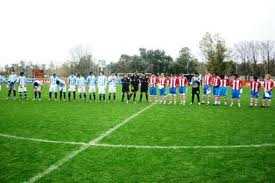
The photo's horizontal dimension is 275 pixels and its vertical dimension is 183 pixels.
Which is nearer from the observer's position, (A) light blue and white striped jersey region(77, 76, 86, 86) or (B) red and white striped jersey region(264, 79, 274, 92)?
(B) red and white striped jersey region(264, 79, 274, 92)

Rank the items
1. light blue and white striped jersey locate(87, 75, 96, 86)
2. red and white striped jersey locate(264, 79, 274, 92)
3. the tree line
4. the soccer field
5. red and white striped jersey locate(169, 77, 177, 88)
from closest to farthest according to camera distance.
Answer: the soccer field → red and white striped jersey locate(264, 79, 274, 92) → red and white striped jersey locate(169, 77, 177, 88) → light blue and white striped jersey locate(87, 75, 96, 86) → the tree line

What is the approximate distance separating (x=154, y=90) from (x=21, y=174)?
19.2 metres

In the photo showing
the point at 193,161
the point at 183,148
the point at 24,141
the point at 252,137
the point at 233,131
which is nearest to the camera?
the point at 193,161

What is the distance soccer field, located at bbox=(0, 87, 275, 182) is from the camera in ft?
24.3

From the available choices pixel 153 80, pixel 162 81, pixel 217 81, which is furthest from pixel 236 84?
pixel 153 80

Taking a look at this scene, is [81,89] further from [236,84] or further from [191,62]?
[191,62]

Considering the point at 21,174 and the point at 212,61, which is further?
the point at 212,61

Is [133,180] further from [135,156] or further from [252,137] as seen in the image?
[252,137]

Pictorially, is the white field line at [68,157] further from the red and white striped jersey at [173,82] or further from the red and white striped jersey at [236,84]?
the red and white striped jersey at [236,84]

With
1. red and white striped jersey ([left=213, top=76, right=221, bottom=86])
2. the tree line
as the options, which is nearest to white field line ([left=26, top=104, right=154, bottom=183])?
red and white striped jersey ([left=213, top=76, right=221, bottom=86])

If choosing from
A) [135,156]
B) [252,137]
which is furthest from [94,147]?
[252,137]

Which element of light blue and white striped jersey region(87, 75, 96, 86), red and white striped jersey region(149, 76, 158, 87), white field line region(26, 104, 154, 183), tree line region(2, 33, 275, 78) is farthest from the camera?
tree line region(2, 33, 275, 78)

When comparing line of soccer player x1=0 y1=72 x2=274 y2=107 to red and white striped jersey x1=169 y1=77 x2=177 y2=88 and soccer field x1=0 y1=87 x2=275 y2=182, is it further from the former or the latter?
soccer field x1=0 y1=87 x2=275 y2=182

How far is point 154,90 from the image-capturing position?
26.1 m
